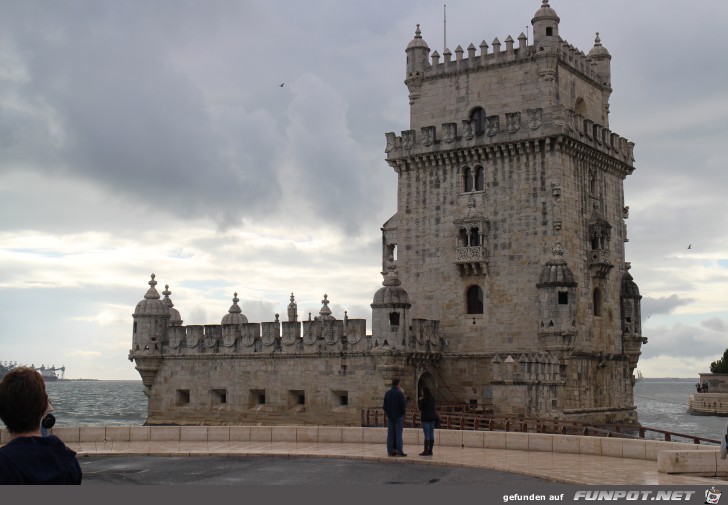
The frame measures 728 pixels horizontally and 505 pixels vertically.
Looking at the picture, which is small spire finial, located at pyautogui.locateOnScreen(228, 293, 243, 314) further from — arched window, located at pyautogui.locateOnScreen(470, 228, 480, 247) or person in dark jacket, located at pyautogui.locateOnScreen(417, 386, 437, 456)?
person in dark jacket, located at pyautogui.locateOnScreen(417, 386, 437, 456)

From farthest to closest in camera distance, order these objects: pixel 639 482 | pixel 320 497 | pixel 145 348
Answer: pixel 145 348 < pixel 639 482 < pixel 320 497

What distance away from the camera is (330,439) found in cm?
2652

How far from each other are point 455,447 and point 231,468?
6.87m

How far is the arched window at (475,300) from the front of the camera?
41.2m

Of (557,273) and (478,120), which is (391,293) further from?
(478,120)

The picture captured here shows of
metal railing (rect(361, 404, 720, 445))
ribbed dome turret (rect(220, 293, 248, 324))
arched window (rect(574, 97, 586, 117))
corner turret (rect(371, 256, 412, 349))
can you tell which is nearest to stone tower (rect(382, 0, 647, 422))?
arched window (rect(574, 97, 586, 117))

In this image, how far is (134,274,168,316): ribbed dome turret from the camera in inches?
1864

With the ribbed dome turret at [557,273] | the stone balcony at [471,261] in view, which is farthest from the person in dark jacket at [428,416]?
the stone balcony at [471,261]

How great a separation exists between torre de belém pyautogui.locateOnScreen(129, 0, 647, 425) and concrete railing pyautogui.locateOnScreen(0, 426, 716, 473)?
12223mm

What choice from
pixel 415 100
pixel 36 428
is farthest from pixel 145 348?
pixel 36 428

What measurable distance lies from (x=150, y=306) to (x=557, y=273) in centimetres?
2137

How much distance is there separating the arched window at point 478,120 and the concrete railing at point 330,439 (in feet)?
64.0

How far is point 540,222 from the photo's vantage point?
131 feet

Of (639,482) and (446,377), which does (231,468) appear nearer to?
(639,482)
